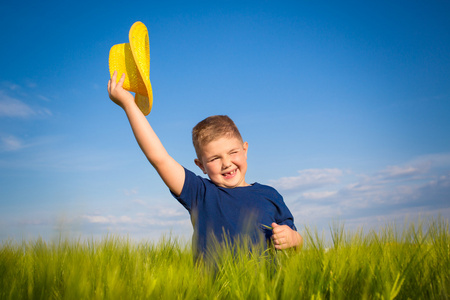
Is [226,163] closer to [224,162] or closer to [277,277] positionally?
[224,162]

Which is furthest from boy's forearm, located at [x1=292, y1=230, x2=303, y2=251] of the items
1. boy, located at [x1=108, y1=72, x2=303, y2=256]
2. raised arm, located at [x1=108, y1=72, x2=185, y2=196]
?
raised arm, located at [x1=108, y1=72, x2=185, y2=196]

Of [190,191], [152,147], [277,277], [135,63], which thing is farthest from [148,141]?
[277,277]

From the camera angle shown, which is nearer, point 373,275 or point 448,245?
point 373,275

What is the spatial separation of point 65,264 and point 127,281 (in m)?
0.48

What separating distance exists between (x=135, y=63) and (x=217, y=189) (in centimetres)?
103

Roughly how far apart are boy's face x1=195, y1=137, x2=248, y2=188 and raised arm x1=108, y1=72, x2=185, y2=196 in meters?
0.29

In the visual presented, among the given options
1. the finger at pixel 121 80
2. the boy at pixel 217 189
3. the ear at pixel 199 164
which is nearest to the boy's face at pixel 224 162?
the boy at pixel 217 189

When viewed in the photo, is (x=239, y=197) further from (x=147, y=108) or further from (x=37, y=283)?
(x=37, y=283)

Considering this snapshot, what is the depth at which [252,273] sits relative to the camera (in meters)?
1.69

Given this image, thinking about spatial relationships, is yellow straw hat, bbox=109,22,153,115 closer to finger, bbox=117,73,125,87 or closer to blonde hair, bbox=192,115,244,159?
finger, bbox=117,73,125,87

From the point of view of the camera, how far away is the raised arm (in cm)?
219

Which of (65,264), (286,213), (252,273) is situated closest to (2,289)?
(65,264)

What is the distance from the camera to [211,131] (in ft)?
8.72

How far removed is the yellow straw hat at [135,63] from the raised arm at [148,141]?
3.1 inches
